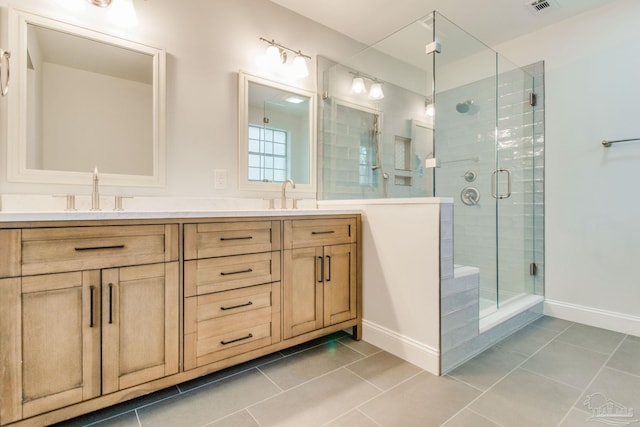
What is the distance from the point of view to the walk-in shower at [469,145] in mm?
2414

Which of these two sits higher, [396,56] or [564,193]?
[396,56]

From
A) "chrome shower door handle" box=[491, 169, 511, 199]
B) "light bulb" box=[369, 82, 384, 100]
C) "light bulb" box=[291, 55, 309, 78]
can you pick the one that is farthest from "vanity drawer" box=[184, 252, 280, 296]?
"chrome shower door handle" box=[491, 169, 511, 199]

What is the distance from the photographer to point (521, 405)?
1.36 m

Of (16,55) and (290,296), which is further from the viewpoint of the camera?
(290,296)

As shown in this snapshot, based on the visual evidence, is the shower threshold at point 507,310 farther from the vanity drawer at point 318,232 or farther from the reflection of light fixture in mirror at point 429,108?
the reflection of light fixture in mirror at point 429,108

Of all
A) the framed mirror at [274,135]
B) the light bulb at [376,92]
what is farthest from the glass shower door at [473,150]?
the framed mirror at [274,135]

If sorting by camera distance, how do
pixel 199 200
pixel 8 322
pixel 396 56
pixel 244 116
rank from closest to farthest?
pixel 8 322 → pixel 199 200 → pixel 244 116 → pixel 396 56

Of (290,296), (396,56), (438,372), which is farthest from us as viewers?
(396,56)

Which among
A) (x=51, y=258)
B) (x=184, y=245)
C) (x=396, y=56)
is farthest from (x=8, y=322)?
(x=396, y=56)

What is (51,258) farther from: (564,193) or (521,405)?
(564,193)

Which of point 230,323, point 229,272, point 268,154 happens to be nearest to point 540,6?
point 268,154

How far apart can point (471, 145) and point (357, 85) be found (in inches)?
43.0

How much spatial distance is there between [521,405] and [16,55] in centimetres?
282

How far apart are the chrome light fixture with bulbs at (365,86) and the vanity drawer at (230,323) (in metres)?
1.82
